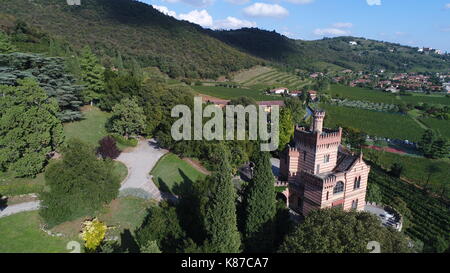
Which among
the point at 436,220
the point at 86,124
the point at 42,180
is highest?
the point at 86,124

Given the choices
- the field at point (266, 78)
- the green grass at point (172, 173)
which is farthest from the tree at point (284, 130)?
the field at point (266, 78)

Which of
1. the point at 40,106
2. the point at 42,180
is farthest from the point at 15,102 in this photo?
the point at 42,180

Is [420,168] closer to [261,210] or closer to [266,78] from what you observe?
[261,210]

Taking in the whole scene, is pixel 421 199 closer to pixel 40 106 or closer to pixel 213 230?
pixel 213 230

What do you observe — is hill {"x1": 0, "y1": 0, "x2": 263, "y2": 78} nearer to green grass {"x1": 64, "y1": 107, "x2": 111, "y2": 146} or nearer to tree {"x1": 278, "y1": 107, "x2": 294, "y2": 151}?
green grass {"x1": 64, "y1": 107, "x2": 111, "y2": 146}

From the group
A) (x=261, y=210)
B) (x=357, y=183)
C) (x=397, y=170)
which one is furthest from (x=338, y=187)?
(x=397, y=170)
